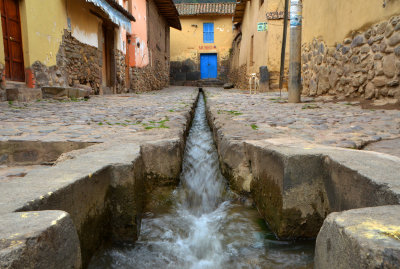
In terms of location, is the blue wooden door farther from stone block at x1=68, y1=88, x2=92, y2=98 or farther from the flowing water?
the flowing water

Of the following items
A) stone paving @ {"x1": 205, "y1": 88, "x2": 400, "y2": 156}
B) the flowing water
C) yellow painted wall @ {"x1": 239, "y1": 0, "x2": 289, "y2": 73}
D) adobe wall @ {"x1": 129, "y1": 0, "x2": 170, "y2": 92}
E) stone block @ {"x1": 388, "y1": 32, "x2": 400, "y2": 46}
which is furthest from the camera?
adobe wall @ {"x1": 129, "y1": 0, "x2": 170, "y2": 92}

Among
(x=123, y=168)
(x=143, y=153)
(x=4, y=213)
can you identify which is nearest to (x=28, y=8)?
(x=143, y=153)

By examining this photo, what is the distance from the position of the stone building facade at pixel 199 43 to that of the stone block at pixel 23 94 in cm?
1663

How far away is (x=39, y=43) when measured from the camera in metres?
6.28

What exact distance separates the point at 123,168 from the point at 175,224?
58 cm

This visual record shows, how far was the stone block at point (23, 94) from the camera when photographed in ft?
18.0

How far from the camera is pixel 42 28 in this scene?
6336 millimetres

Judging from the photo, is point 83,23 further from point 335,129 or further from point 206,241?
point 206,241

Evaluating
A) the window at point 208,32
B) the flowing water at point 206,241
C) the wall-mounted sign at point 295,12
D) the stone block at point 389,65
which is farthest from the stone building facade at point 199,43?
the flowing water at point 206,241

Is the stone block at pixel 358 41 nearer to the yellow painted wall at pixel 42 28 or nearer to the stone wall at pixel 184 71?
the yellow painted wall at pixel 42 28

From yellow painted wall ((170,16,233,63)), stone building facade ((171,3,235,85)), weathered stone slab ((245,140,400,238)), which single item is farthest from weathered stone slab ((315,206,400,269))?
yellow painted wall ((170,16,233,63))

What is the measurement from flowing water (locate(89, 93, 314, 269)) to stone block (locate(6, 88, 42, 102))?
4.72 metres

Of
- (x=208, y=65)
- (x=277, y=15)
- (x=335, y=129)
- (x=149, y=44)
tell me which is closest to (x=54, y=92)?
(x=335, y=129)

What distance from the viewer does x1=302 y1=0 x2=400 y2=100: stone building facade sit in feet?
13.4
